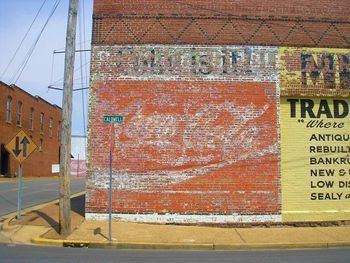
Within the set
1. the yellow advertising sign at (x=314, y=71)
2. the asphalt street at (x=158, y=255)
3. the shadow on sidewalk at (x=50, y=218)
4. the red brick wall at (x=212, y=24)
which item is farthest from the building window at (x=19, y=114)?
the asphalt street at (x=158, y=255)

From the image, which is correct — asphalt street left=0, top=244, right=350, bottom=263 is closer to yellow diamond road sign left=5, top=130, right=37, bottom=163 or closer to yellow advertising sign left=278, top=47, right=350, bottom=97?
yellow diamond road sign left=5, top=130, right=37, bottom=163

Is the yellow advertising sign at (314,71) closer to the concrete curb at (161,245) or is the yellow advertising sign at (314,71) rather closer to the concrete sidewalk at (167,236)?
the concrete sidewalk at (167,236)

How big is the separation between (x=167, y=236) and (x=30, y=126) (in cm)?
4315

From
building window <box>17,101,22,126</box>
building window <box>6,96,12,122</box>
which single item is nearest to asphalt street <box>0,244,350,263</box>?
building window <box>6,96,12,122</box>

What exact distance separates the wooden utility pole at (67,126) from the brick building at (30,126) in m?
31.1

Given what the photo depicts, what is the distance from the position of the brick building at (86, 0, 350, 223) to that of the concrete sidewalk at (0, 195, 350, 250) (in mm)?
776

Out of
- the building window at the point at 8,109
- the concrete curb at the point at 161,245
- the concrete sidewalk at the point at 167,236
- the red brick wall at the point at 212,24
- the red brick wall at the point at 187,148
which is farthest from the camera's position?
the building window at the point at 8,109

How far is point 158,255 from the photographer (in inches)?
427

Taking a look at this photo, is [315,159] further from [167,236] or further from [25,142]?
[25,142]

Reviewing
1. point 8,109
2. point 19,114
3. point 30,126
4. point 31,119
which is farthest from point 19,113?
point 31,119

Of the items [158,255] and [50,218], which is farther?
[50,218]

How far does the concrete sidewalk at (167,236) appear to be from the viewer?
477 inches

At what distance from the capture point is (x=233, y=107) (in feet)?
50.1

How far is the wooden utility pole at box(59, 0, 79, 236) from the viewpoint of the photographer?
13039mm
